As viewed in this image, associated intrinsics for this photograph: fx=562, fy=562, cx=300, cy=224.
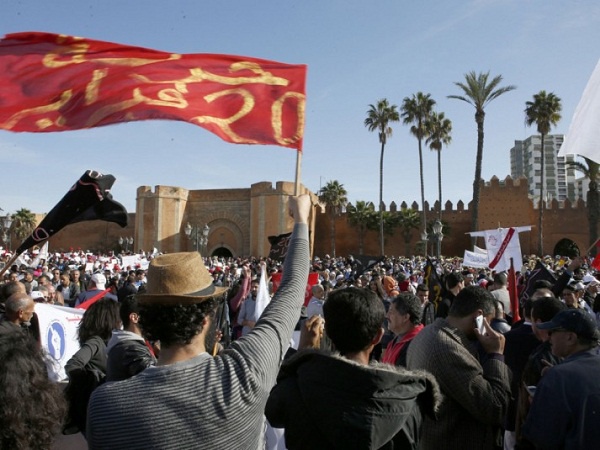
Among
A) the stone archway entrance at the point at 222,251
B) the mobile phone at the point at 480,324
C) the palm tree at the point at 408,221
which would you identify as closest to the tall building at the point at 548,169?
the palm tree at the point at 408,221

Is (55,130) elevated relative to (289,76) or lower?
lower

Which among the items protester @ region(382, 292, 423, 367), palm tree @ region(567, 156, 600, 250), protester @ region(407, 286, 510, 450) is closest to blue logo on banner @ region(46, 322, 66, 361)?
protester @ region(382, 292, 423, 367)

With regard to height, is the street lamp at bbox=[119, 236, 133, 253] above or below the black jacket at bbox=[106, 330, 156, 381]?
below

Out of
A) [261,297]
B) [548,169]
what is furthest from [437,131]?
[548,169]

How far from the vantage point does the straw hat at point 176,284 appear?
177cm

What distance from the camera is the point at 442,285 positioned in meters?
7.50

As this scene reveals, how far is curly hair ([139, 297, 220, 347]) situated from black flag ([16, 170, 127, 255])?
2995 millimetres

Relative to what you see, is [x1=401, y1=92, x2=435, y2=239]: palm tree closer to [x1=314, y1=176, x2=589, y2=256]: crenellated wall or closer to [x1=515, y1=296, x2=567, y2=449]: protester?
[x1=314, y1=176, x2=589, y2=256]: crenellated wall

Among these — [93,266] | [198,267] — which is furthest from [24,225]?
[198,267]

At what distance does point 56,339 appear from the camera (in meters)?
5.23

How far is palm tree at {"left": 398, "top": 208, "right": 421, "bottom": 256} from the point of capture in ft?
161

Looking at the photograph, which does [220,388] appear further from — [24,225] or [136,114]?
[24,225]

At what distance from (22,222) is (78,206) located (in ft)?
166

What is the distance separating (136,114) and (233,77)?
76 cm
